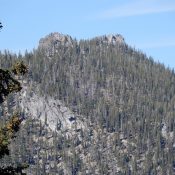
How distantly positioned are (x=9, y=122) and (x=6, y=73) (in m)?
1.50

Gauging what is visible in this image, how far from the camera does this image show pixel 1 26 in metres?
15.8

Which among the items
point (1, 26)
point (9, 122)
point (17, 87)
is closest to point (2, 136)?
point (9, 122)

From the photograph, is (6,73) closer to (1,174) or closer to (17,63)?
(17,63)

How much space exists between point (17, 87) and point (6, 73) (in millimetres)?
592

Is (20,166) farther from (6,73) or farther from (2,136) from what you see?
(6,73)

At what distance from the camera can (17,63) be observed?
16.4 meters

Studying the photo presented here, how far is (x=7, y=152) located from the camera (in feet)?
53.5

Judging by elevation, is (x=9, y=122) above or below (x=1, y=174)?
above

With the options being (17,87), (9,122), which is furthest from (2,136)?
(17,87)

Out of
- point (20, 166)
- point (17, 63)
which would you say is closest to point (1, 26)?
point (17, 63)

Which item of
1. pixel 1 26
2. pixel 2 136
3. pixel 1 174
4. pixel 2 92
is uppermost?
pixel 1 26

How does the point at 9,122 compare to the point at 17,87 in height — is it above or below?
below

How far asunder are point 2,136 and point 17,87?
5.04 ft

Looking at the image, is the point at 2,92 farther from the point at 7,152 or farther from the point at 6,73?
the point at 7,152
